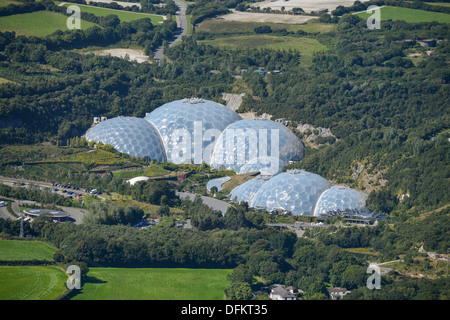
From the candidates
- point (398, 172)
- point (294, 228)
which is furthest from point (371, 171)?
point (294, 228)

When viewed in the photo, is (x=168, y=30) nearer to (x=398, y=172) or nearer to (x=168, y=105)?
(x=168, y=105)

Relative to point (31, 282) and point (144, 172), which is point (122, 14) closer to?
point (144, 172)

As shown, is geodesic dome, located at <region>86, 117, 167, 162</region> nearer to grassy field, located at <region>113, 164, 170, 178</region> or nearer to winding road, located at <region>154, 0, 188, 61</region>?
grassy field, located at <region>113, 164, 170, 178</region>

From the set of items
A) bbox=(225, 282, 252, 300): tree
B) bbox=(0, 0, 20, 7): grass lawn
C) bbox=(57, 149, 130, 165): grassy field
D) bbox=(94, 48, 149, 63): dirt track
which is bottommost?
bbox=(57, 149, 130, 165): grassy field

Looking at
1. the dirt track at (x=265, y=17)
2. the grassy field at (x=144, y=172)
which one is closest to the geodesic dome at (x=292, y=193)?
the grassy field at (x=144, y=172)

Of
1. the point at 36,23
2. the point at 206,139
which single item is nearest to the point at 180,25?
the point at 36,23

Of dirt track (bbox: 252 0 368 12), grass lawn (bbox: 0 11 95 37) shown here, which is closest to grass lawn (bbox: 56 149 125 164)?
grass lawn (bbox: 0 11 95 37)

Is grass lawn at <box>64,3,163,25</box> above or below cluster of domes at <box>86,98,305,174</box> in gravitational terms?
above
